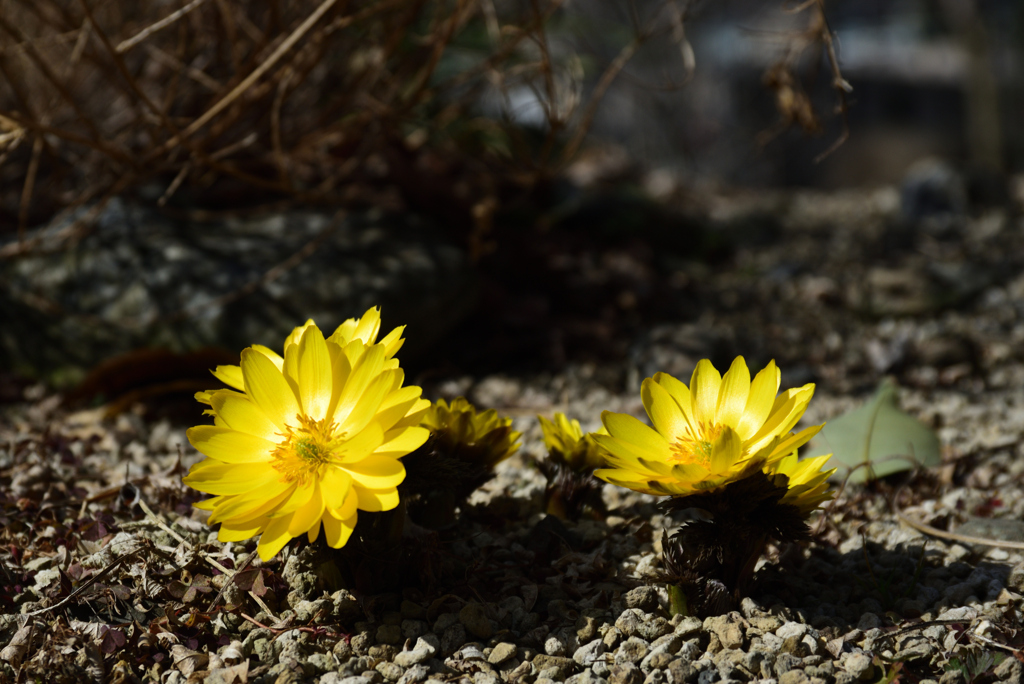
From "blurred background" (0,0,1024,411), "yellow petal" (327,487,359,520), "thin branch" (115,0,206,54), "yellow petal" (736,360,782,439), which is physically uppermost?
"blurred background" (0,0,1024,411)

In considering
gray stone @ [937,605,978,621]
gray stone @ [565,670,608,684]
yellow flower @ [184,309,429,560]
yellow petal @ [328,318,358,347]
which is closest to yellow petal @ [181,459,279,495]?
yellow flower @ [184,309,429,560]

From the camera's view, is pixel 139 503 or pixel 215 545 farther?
pixel 139 503

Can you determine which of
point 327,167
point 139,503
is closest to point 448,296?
point 327,167

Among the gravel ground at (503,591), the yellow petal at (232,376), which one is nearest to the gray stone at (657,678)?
the gravel ground at (503,591)

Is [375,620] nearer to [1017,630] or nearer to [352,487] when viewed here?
[352,487]

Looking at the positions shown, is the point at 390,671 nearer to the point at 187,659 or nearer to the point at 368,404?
the point at 187,659

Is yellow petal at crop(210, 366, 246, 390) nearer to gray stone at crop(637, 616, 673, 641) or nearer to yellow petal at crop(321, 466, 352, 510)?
yellow petal at crop(321, 466, 352, 510)

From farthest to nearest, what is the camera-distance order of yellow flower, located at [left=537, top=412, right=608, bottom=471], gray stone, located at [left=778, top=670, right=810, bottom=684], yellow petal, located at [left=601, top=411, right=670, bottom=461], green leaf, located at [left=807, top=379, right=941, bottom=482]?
green leaf, located at [left=807, top=379, right=941, bottom=482]
yellow flower, located at [left=537, top=412, right=608, bottom=471]
yellow petal, located at [left=601, top=411, right=670, bottom=461]
gray stone, located at [left=778, top=670, right=810, bottom=684]

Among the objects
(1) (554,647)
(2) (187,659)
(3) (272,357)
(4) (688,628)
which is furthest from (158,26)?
(4) (688,628)
